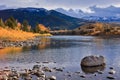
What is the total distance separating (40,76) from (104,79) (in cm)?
876

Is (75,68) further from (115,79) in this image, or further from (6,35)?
(6,35)

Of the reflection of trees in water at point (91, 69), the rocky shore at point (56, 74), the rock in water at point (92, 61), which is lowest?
the reflection of trees in water at point (91, 69)

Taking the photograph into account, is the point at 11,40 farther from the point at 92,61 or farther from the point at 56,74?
the point at 56,74

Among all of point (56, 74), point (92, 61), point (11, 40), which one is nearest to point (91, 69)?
point (92, 61)

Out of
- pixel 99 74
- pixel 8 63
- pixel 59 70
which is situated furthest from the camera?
pixel 8 63

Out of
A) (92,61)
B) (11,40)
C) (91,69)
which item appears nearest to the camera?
(91,69)

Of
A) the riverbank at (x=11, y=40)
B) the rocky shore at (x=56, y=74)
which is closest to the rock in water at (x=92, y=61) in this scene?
the rocky shore at (x=56, y=74)

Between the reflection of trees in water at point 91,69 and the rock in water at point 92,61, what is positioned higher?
the rock in water at point 92,61

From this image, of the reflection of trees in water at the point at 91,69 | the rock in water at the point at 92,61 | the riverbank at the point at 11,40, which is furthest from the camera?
the riverbank at the point at 11,40

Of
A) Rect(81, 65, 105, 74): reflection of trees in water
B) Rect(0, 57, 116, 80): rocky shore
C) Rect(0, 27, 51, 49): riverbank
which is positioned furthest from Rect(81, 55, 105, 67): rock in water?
Rect(0, 27, 51, 49): riverbank

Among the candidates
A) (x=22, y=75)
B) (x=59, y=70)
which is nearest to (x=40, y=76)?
(x=22, y=75)

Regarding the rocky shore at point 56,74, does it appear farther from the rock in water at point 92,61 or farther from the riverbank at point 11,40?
the riverbank at point 11,40

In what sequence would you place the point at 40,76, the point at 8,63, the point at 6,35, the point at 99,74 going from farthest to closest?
1. the point at 6,35
2. the point at 8,63
3. the point at 99,74
4. the point at 40,76

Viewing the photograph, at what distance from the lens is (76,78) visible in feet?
130
